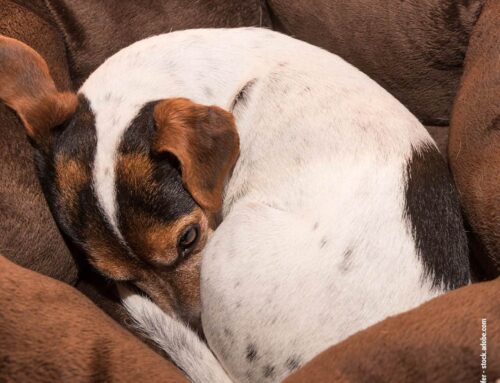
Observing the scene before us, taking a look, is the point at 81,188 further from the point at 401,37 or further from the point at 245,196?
the point at 401,37

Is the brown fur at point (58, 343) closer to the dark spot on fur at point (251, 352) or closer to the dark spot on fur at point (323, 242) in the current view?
the dark spot on fur at point (251, 352)

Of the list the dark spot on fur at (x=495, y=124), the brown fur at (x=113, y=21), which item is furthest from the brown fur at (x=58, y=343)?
the dark spot on fur at (x=495, y=124)

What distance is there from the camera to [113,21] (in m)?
2.07

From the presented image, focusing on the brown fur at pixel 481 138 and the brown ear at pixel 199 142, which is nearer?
the brown ear at pixel 199 142

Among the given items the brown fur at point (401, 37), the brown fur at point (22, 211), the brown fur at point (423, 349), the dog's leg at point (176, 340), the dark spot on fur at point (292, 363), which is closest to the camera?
the brown fur at point (423, 349)

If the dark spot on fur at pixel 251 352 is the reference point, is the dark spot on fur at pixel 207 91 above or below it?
above

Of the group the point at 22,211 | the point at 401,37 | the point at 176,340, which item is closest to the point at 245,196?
the point at 176,340

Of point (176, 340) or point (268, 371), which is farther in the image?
point (176, 340)

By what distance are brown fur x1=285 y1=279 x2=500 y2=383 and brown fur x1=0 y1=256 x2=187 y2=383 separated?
0.34 m

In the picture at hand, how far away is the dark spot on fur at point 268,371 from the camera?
1479 mm

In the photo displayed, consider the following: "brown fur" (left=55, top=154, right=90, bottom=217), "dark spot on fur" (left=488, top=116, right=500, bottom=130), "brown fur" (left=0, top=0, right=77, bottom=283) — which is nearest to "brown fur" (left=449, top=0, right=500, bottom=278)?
"dark spot on fur" (left=488, top=116, right=500, bottom=130)

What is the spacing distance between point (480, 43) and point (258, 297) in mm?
983

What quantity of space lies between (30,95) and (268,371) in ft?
2.85

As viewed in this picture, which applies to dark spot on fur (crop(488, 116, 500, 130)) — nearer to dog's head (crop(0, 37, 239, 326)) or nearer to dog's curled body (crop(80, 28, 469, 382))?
dog's curled body (crop(80, 28, 469, 382))
